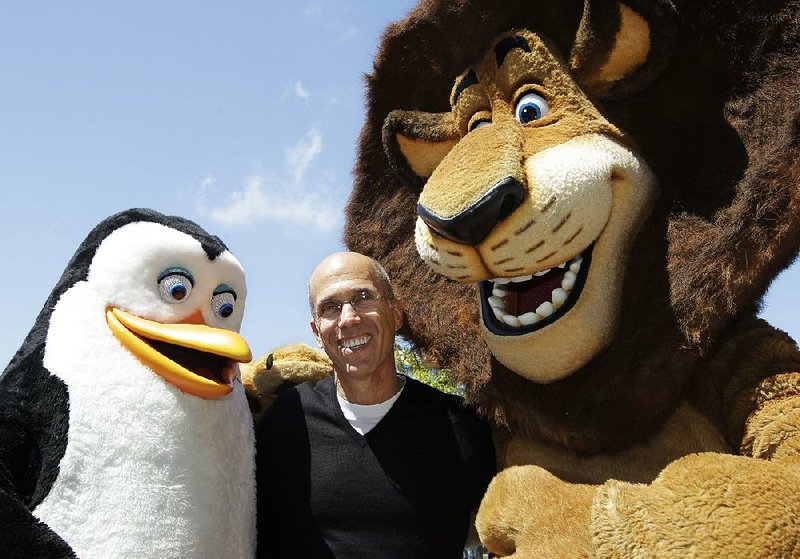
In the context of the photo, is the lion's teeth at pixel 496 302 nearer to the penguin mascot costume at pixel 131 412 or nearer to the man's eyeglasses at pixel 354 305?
the man's eyeglasses at pixel 354 305

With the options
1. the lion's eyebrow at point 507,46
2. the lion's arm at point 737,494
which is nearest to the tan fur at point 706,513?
the lion's arm at point 737,494

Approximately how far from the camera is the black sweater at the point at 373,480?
2.27 meters

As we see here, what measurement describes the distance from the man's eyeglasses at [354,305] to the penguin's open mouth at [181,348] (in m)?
0.45

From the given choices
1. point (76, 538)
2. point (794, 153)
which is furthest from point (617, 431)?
point (76, 538)

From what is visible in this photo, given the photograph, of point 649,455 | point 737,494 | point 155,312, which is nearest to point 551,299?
point 649,455

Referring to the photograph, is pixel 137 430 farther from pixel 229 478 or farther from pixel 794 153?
pixel 794 153

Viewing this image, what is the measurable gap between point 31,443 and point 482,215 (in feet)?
4.35

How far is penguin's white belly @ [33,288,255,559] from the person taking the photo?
1.94 meters

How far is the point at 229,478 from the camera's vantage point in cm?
218

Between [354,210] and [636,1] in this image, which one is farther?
[354,210]

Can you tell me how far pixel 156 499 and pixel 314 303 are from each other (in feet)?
2.88

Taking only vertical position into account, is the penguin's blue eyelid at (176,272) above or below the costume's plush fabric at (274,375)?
above

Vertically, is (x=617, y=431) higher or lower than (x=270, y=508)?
higher

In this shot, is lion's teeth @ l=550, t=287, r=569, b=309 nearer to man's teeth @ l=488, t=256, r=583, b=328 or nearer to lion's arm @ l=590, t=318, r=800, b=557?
man's teeth @ l=488, t=256, r=583, b=328
